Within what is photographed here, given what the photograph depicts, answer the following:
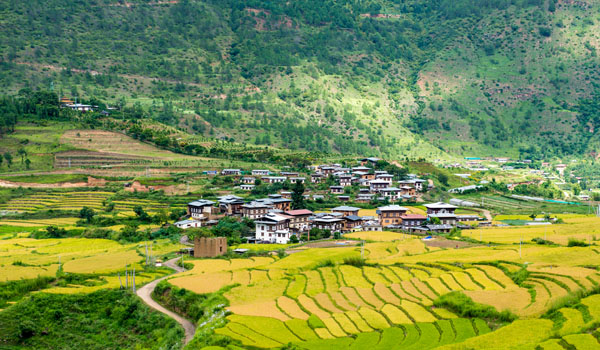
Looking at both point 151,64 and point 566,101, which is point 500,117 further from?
point 151,64

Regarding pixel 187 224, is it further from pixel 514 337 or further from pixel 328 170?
pixel 514 337

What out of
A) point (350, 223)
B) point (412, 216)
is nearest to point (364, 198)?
point (412, 216)

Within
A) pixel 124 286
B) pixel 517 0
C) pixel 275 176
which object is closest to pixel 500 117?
pixel 517 0

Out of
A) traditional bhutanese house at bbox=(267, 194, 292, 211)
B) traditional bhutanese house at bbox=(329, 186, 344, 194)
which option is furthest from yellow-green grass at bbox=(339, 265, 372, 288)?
traditional bhutanese house at bbox=(329, 186, 344, 194)

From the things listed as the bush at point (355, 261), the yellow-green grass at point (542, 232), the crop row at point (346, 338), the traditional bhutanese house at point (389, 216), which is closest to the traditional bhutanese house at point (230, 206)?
the traditional bhutanese house at point (389, 216)

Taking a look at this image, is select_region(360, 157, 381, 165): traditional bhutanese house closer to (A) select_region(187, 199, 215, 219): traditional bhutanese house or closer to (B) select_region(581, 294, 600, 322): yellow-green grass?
(A) select_region(187, 199, 215, 219): traditional bhutanese house

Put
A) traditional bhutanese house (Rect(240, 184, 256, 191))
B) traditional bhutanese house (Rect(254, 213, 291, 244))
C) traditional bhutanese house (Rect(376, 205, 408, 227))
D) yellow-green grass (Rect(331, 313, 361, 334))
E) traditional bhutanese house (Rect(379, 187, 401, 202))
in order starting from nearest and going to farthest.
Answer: yellow-green grass (Rect(331, 313, 361, 334)) → traditional bhutanese house (Rect(254, 213, 291, 244)) → traditional bhutanese house (Rect(376, 205, 408, 227)) → traditional bhutanese house (Rect(379, 187, 401, 202)) → traditional bhutanese house (Rect(240, 184, 256, 191))
